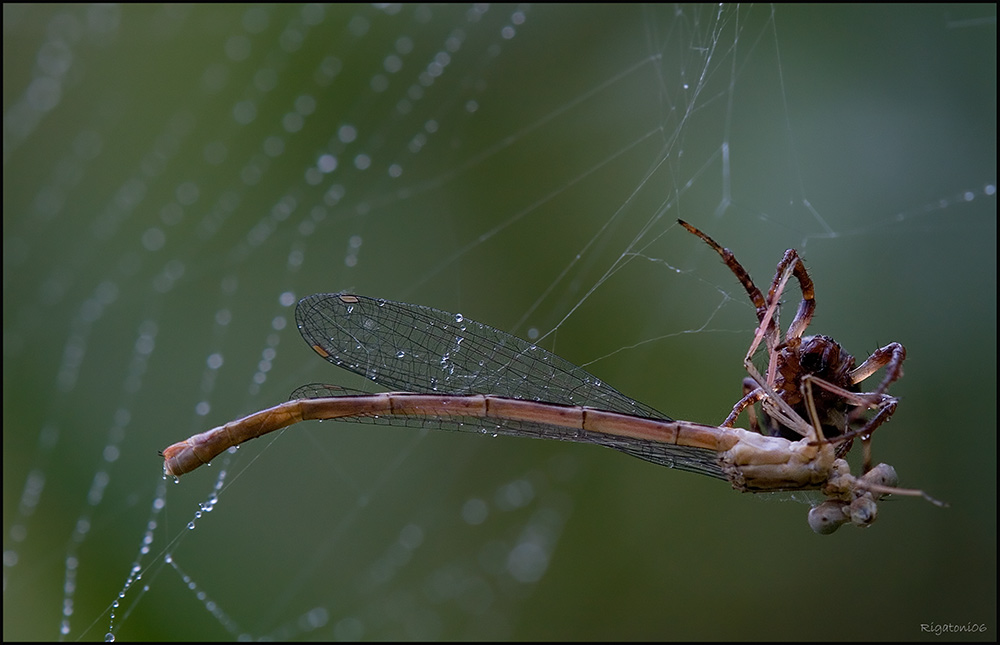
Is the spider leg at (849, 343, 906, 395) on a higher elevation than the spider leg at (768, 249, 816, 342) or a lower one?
lower

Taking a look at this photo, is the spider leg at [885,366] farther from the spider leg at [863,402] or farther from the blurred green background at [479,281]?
the blurred green background at [479,281]

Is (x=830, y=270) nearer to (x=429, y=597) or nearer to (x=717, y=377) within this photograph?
(x=717, y=377)

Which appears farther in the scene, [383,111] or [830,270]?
[383,111]

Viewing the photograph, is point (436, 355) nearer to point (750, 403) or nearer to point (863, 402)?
point (750, 403)

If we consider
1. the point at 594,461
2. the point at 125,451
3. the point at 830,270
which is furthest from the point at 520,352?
the point at 125,451

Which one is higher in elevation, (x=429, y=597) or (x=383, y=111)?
(x=383, y=111)

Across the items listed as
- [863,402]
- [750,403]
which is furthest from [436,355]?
[863,402]

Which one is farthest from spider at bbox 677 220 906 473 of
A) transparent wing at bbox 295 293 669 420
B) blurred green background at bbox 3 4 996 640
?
blurred green background at bbox 3 4 996 640

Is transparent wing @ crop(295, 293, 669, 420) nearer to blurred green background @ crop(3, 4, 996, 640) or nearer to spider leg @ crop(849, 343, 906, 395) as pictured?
spider leg @ crop(849, 343, 906, 395)
